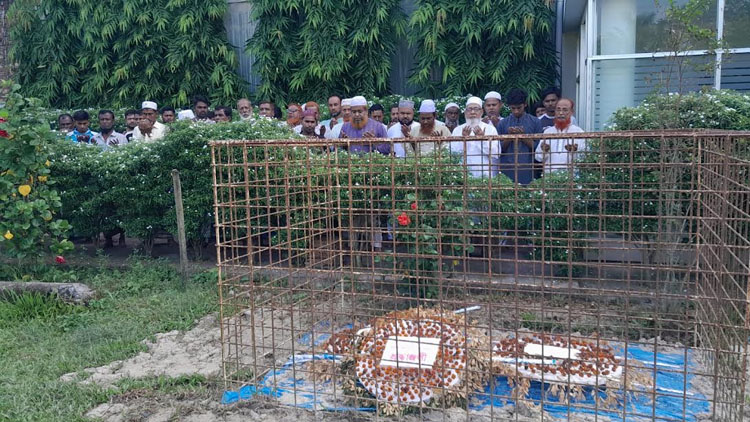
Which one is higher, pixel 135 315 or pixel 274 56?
pixel 274 56

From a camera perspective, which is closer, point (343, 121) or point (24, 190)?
point (24, 190)

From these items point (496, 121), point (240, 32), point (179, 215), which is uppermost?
point (240, 32)

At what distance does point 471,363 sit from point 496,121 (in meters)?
4.47

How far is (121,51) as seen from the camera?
1214cm

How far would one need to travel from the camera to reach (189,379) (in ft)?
13.9

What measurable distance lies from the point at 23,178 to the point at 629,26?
663cm

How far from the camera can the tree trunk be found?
5.78 meters

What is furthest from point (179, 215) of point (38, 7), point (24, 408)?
point (38, 7)

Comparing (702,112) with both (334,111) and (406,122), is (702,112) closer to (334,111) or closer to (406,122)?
(406,122)

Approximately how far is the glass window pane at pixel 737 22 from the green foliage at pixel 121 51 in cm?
780

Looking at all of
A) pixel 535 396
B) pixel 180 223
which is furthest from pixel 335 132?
pixel 535 396

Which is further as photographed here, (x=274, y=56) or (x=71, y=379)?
(x=274, y=56)

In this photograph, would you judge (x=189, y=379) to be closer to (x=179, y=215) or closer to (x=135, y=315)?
(x=135, y=315)

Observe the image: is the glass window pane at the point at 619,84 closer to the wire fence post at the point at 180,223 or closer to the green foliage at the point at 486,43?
the green foliage at the point at 486,43
